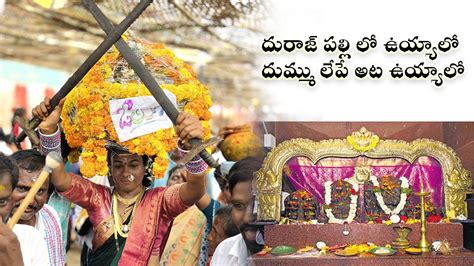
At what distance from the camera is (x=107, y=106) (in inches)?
165

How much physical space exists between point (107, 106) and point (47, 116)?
12.0 inches

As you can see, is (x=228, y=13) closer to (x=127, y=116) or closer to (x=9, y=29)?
(x=9, y=29)

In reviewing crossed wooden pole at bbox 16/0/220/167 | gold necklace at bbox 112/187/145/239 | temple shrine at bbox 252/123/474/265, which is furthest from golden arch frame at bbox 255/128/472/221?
crossed wooden pole at bbox 16/0/220/167

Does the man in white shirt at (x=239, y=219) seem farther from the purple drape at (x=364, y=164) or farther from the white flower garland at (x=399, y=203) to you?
the white flower garland at (x=399, y=203)

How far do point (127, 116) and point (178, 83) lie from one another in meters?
0.32

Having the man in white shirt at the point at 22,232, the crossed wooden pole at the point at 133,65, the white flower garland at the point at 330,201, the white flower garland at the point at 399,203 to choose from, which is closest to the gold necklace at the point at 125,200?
the crossed wooden pole at the point at 133,65

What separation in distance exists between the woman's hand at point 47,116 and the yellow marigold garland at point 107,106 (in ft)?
0.56

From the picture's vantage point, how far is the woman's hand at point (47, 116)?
4.01 m

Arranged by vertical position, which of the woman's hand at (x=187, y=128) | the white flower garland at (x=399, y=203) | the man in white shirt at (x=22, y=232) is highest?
the woman's hand at (x=187, y=128)

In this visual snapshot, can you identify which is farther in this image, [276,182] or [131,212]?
[276,182]

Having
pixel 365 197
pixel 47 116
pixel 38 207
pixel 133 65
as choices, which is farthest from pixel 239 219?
pixel 365 197

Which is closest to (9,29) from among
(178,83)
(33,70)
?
(33,70)

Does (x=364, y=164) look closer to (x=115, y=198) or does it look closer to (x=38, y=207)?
(x=115, y=198)

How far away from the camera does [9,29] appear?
1276 cm
